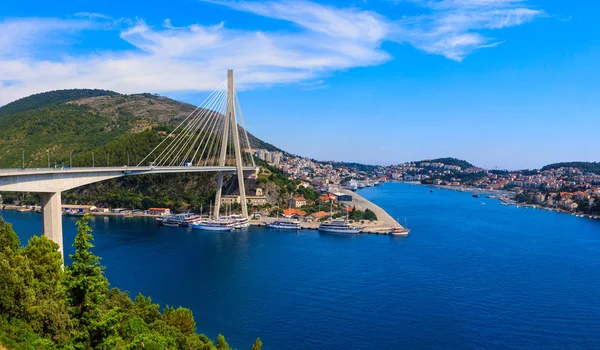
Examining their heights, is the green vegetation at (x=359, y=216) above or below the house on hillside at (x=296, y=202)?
below

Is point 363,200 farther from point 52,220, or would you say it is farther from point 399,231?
point 52,220

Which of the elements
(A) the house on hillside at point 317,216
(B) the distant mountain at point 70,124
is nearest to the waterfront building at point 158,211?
(A) the house on hillside at point 317,216

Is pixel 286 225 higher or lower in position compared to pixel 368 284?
higher

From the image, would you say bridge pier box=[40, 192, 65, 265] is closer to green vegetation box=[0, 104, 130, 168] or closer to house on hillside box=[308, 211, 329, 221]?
house on hillside box=[308, 211, 329, 221]

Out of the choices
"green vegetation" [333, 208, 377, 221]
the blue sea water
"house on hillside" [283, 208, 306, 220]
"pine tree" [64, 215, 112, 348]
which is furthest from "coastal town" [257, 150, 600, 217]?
"pine tree" [64, 215, 112, 348]

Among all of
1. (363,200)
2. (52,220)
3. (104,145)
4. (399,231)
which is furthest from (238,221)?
(104,145)

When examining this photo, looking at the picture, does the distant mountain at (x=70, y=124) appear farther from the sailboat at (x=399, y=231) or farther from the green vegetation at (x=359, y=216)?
the sailboat at (x=399, y=231)
